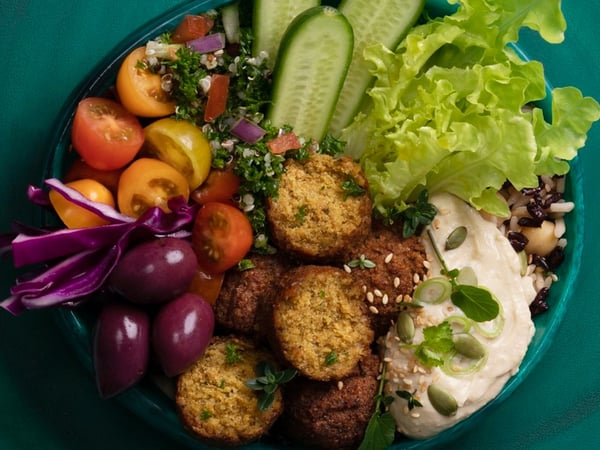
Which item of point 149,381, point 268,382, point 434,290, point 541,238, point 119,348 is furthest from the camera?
point 541,238

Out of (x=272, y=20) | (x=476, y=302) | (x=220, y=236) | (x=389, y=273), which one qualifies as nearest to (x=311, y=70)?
(x=272, y=20)

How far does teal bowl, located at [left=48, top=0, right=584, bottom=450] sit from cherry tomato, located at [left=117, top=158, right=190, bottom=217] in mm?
275

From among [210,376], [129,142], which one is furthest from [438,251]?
[129,142]

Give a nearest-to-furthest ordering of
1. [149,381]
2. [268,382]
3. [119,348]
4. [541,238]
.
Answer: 1. [119,348]
2. [268,382]
3. [149,381]
4. [541,238]

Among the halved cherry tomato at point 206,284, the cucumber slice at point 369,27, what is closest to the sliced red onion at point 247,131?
the cucumber slice at point 369,27

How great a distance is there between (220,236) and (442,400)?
0.92 m

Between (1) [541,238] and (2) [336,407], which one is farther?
(1) [541,238]

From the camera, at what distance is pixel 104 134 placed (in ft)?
9.00

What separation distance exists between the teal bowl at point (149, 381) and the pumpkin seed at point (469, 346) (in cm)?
30

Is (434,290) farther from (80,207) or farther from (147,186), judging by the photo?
(80,207)

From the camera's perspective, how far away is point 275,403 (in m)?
2.79

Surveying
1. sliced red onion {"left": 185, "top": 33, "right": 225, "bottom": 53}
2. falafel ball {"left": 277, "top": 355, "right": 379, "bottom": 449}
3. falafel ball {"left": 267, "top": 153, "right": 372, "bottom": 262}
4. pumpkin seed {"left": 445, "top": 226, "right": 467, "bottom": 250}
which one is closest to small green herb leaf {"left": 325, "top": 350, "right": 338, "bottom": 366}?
falafel ball {"left": 277, "top": 355, "right": 379, "bottom": 449}

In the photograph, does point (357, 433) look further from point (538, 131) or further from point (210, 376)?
point (538, 131)

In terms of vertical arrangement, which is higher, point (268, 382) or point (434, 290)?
point (434, 290)
